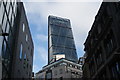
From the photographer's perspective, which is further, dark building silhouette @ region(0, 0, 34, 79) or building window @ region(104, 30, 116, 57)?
building window @ region(104, 30, 116, 57)

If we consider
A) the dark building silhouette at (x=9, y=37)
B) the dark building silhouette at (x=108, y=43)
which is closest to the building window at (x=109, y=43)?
the dark building silhouette at (x=108, y=43)

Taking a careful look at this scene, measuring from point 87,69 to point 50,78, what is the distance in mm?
56697

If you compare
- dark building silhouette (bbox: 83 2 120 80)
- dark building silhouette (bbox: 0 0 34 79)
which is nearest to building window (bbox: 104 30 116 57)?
dark building silhouette (bbox: 83 2 120 80)

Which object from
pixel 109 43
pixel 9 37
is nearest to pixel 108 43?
pixel 109 43

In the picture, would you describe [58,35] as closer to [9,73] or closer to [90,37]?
[90,37]

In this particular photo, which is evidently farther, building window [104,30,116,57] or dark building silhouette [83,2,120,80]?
building window [104,30,116,57]

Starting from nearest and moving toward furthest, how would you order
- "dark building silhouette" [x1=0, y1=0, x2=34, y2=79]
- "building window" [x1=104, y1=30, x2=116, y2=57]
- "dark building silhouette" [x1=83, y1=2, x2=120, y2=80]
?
1. "dark building silhouette" [x1=0, y1=0, x2=34, y2=79]
2. "dark building silhouette" [x1=83, y1=2, x2=120, y2=80]
3. "building window" [x1=104, y1=30, x2=116, y2=57]

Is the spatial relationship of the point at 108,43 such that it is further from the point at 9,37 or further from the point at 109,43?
the point at 9,37

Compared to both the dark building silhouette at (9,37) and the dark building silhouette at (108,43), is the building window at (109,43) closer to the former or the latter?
the dark building silhouette at (108,43)

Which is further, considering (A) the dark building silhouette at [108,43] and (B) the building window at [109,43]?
(B) the building window at [109,43]

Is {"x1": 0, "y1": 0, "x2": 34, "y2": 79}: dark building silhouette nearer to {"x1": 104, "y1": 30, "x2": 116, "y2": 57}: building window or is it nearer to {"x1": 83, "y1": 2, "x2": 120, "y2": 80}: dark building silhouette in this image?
{"x1": 83, "y1": 2, "x2": 120, "y2": 80}: dark building silhouette

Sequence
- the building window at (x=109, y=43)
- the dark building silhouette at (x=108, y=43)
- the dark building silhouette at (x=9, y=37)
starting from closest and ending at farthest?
the dark building silhouette at (x=9, y=37), the dark building silhouette at (x=108, y=43), the building window at (x=109, y=43)

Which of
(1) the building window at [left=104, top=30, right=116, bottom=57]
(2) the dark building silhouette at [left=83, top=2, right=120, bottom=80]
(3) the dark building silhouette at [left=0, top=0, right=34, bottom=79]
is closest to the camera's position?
(3) the dark building silhouette at [left=0, top=0, right=34, bottom=79]

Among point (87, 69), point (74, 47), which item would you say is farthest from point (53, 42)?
point (87, 69)
